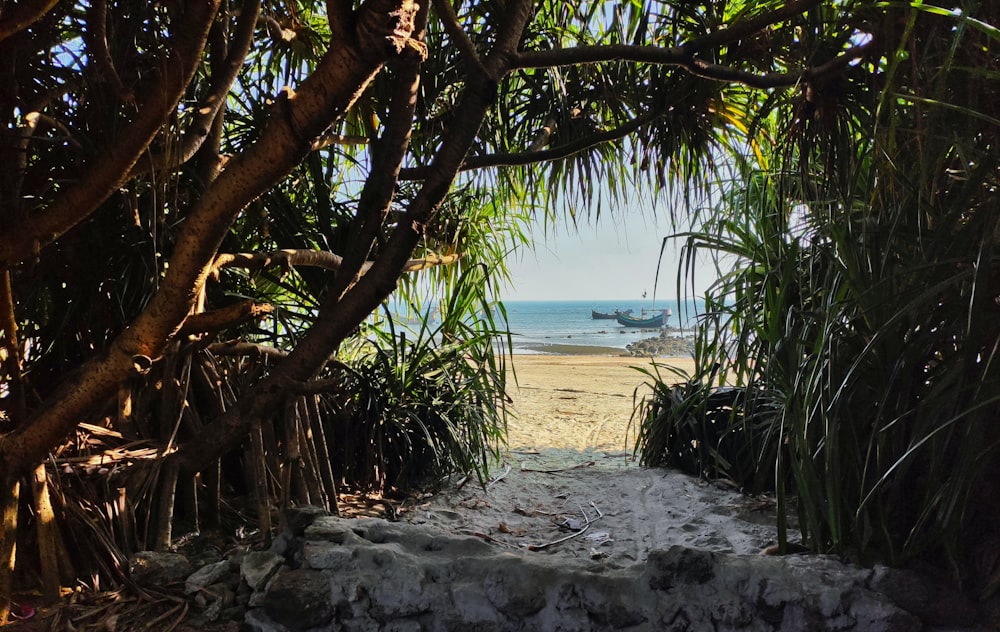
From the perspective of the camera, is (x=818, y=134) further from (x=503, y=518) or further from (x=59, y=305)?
(x=59, y=305)

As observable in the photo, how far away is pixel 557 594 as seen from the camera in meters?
1.30

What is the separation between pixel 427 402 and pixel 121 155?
174cm

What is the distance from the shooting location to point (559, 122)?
2297 mm

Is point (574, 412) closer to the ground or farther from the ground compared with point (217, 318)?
closer to the ground

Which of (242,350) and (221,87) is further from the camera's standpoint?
(242,350)

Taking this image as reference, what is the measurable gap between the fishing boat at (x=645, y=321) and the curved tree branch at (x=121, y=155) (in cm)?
2258

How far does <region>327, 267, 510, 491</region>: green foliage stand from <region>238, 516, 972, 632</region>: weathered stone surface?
4.16 feet

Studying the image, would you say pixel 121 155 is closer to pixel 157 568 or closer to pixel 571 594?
pixel 157 568

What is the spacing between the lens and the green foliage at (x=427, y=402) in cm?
262

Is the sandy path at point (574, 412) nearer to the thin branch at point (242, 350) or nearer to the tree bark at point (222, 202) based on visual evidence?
the thin branch at point (242, 350)

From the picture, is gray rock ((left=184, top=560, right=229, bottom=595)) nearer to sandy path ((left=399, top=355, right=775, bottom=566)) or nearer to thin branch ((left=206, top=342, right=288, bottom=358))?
thin branch ((left=206, top=342, right=288, bottom=358))

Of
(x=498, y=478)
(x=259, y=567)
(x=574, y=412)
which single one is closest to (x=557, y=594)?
(x=259, y=567)

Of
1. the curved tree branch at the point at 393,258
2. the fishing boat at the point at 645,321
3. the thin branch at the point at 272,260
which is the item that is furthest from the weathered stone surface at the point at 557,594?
the fishing boat at the point at 645,321

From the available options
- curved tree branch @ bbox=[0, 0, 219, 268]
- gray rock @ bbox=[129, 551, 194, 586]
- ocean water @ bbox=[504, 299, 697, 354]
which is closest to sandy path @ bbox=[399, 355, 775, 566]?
gray rock @ bbox=[129, 551, 194, 586]
